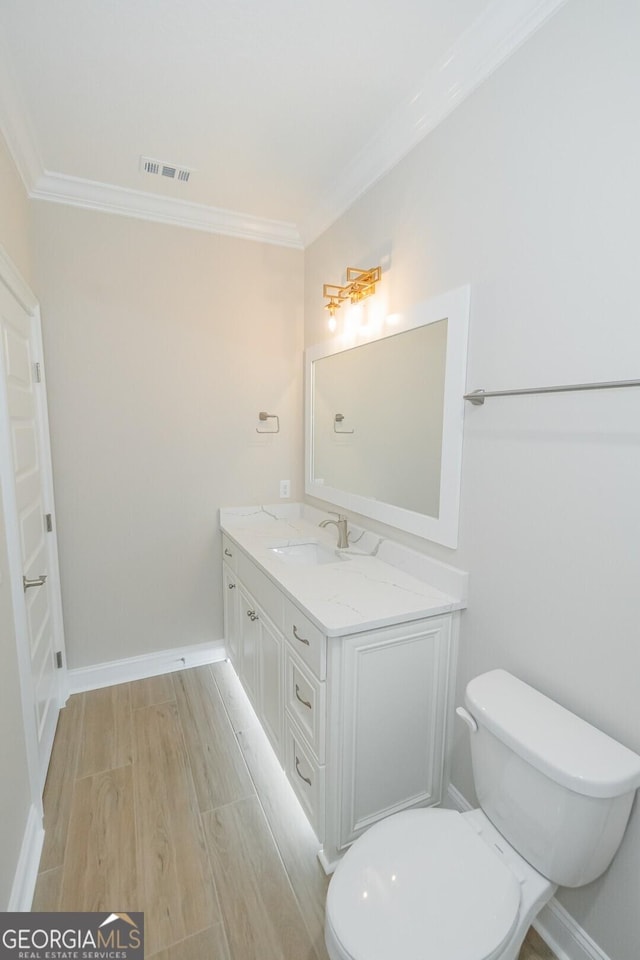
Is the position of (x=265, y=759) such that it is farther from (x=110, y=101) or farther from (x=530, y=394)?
(x=110, y=101)

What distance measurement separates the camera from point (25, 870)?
1.34 m

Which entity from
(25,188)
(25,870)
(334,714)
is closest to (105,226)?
(25,188)

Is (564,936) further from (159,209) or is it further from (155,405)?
(159,209)

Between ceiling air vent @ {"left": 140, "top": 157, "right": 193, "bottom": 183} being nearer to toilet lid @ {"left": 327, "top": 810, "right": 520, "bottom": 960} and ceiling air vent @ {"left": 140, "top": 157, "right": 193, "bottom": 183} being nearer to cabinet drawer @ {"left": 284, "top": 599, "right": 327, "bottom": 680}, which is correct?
cabinet drawer @ {"left": 284, "top": 599, "right": 327, "bottom": 680}

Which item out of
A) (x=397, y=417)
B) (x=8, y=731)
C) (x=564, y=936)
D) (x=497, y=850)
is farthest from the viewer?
(x=397, y=417)

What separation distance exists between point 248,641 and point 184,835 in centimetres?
76

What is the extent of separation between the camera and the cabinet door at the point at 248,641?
6.57 feet

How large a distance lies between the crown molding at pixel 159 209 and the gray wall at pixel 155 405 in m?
0.04

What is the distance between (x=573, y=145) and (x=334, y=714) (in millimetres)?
1671

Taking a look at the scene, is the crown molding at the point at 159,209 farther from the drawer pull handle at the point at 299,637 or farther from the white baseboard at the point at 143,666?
the white baseboard at the point at 143,666

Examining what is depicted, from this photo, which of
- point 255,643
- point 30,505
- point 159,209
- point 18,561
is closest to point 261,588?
point 255,643

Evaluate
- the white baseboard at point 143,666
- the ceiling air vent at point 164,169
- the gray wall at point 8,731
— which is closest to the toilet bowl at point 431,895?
the gray wall at point 8,731

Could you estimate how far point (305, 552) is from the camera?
7.52ft

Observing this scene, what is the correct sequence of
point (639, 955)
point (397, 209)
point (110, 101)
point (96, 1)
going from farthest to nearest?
1. point (397, 209)
2. point (110, 101)
3. point (96, 1)
4. point (639, 955)
